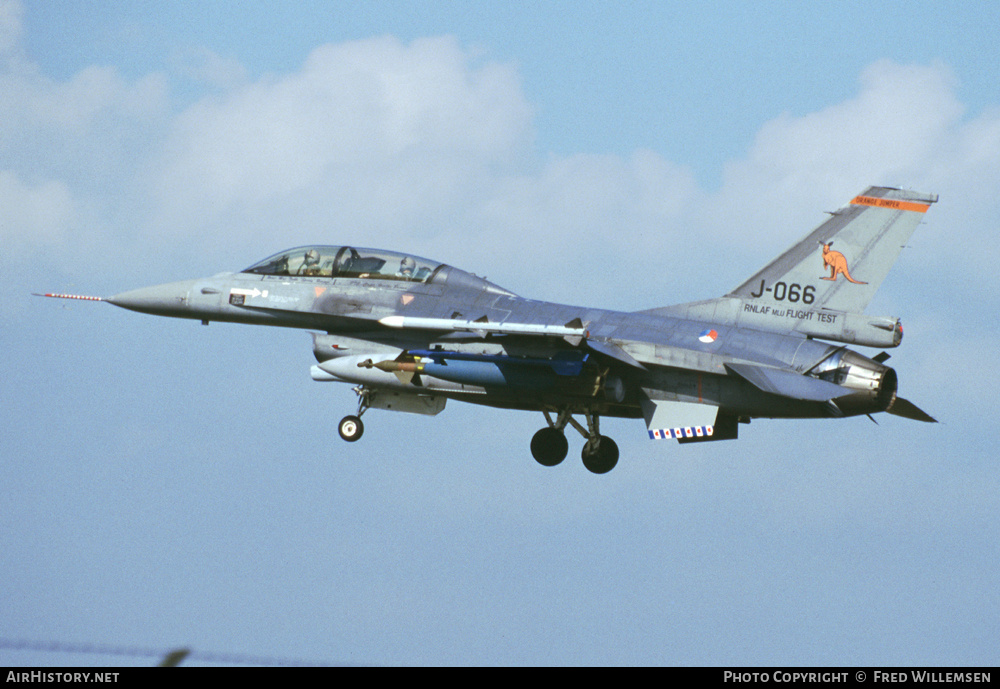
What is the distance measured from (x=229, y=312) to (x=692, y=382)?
8.61 metres

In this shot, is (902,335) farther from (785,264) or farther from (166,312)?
(166,312)

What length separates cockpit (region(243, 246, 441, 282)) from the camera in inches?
954

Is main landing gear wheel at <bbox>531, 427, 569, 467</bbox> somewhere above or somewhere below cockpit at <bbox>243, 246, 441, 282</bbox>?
below

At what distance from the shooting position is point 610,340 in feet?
73.6

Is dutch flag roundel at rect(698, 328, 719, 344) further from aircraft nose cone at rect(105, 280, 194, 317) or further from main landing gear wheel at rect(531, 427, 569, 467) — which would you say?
aircraft nose cone at rect(105, 280, 194, 317)

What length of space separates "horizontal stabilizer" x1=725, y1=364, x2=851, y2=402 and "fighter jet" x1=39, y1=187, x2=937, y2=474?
3cm

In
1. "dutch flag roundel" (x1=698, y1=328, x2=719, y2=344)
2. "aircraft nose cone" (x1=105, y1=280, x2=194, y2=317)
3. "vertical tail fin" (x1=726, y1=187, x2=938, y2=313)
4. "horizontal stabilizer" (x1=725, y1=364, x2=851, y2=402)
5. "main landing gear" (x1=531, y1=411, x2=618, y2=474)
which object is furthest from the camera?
"aircraft nose cone" (x1=105, y1=280, x2=194, y2=317)

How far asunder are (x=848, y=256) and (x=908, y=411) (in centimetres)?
272

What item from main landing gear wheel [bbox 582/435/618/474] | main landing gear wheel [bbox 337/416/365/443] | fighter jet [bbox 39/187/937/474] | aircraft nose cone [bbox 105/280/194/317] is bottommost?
main landing gear wheel [bbox 582/435/618/474]

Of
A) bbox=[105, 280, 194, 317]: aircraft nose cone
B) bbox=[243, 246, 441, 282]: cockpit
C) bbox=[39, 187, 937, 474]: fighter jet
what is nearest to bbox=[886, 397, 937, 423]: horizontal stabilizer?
bbox=[39, 187, 937, 474]: fighter jet

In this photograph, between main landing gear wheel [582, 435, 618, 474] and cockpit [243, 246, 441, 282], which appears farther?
cockpit [243, 246, 441, 282]

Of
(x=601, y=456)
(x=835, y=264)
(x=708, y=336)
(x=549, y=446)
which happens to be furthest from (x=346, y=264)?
(x=835, y=264)

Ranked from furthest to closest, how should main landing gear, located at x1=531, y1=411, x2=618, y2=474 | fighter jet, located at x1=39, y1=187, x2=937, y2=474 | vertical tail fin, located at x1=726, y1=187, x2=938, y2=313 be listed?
main landing gear, located at x1=531, y1=411, x2=618, y2=474
vertical tail fin, located at x1=726, y1=187, x2=938, y2=313
fighter jet, located at x1=39, y1=187, x2=937, y2=474
